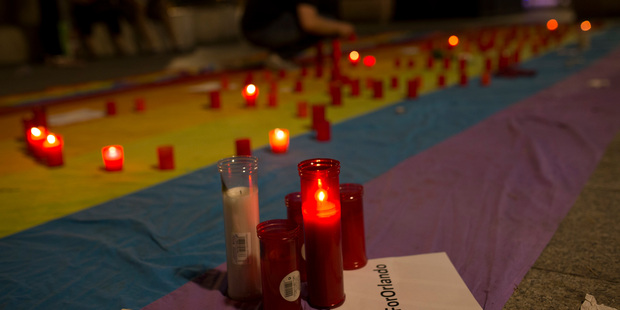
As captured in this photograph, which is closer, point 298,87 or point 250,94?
point 250,94

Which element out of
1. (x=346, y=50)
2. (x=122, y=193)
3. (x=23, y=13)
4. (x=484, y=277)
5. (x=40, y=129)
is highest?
(x=23, y=13)

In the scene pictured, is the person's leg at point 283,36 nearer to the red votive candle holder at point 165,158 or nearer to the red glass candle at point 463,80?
the red glass candle at point 463,80

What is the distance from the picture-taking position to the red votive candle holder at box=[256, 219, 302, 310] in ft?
3.54

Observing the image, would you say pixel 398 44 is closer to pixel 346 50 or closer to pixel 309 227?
pixel 346 50

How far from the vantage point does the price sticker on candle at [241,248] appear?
1180mm

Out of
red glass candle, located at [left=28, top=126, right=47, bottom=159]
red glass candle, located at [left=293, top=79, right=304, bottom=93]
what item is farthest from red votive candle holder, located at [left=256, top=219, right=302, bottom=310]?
red glass candle, located at [left=293, top=79, right=304, bottom=93]

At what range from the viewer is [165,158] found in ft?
7.34

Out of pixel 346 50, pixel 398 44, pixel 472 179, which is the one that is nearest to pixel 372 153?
pixel 472 179

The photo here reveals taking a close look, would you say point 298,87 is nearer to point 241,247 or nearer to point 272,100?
point 272,100

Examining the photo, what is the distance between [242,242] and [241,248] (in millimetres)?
14

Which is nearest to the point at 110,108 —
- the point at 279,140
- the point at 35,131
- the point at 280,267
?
the point at 35,131

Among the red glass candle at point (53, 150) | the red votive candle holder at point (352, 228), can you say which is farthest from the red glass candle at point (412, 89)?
the red votive candle holder at point (352, 228)

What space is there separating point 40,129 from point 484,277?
210 centimetres

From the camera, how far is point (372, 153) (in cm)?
238
